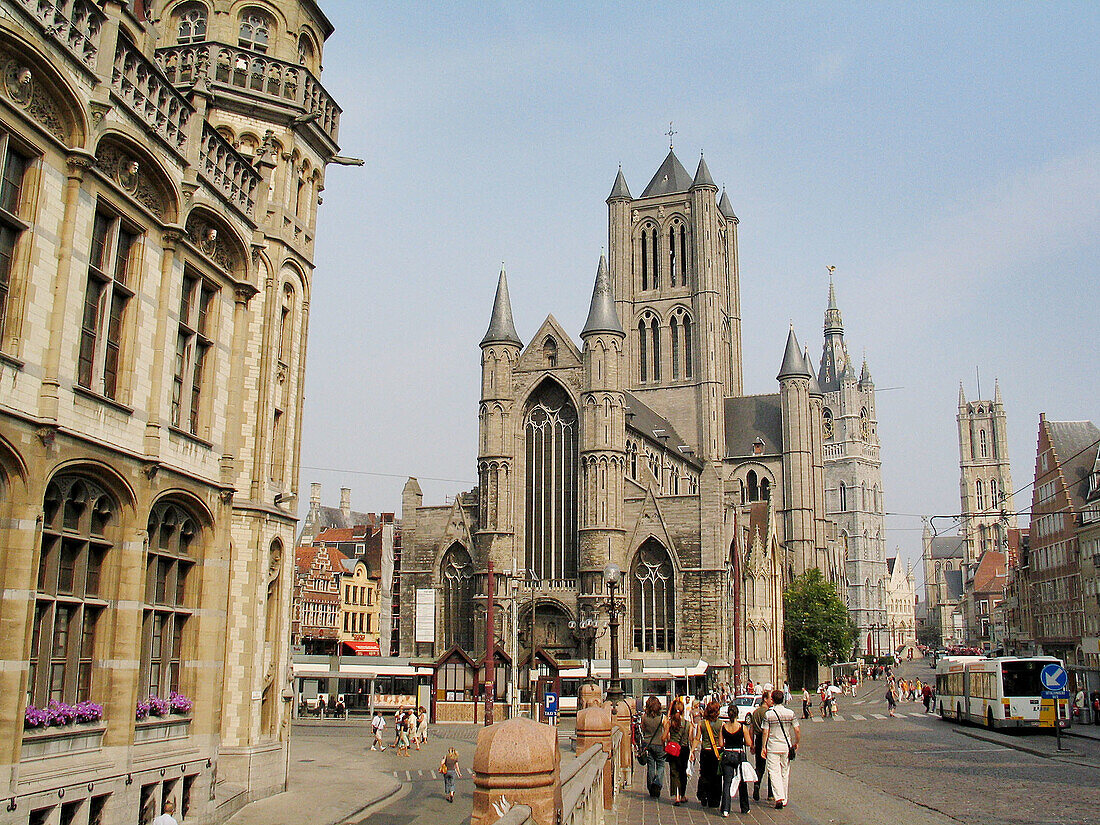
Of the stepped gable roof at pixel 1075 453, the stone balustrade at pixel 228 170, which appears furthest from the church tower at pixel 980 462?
the stone balustrade at pixel 228 170

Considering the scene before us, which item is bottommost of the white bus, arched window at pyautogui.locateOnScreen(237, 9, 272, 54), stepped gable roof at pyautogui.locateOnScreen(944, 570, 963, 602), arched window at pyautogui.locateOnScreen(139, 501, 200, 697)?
the white bus

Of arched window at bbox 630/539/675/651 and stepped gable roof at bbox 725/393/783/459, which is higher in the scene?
stepped gable roof at bbox 725/393/783/459

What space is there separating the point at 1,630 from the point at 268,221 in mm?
10002

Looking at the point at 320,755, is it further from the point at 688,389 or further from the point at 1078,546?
the point at 688,389

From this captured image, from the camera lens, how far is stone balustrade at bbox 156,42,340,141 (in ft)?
61.7

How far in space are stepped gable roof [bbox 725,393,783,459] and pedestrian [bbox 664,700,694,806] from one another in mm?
65834

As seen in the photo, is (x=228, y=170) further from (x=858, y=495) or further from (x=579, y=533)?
(x=858, y=495)

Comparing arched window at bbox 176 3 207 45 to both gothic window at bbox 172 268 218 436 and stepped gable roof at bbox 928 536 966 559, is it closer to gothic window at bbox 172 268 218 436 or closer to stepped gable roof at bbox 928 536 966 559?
gothic window at bbox 172 268 218 436

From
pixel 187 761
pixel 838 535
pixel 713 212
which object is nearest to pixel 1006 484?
pixel 838 535

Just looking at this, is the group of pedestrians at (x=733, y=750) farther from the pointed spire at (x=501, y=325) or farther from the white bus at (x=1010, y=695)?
the pointed spire at (x=501, y=325)

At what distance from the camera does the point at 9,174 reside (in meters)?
11.1

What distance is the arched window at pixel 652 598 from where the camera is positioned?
5369cm

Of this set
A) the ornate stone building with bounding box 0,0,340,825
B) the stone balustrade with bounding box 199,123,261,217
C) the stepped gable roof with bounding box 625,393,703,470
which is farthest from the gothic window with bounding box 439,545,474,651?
the stone balustrade with bounding box 199,123,261,217

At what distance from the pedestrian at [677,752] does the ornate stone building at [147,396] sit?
6.90 meters
